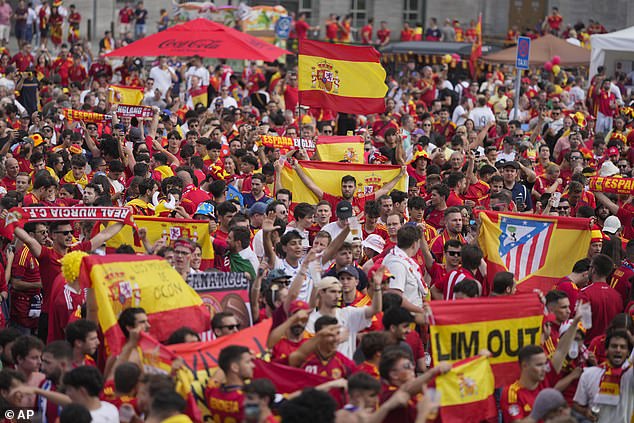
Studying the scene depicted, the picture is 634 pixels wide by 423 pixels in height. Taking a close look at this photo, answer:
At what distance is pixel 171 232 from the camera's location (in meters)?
11.2

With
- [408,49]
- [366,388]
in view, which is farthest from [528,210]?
[408,49]

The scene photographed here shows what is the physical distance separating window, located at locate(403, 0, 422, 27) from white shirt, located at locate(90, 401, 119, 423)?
136 feet

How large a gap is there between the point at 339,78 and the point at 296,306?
26.2 ft

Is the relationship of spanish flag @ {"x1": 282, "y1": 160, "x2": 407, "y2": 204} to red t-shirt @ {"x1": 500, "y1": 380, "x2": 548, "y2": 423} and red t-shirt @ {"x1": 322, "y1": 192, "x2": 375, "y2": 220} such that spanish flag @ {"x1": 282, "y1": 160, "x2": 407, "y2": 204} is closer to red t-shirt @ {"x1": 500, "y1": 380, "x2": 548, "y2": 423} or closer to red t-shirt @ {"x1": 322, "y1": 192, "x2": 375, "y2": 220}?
red t-shirt @ {"x1": 322, "y1": 192, "x2": 375, "y2": 220}

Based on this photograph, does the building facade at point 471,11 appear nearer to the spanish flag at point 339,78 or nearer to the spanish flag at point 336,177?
the spanish flag at point 339,78

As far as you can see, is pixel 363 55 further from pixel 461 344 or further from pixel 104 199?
pixel 461 344

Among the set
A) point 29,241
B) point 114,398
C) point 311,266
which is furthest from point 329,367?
point 29,241

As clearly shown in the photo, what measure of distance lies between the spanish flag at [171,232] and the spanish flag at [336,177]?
3.05 metres

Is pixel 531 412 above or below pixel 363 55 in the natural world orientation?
below

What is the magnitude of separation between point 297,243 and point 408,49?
2841 cm

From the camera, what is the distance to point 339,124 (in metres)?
22.3

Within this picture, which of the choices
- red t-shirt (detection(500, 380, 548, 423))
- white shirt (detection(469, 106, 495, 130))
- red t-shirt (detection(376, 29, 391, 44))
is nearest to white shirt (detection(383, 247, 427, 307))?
red t-shirt (detection(500, 380, 548, 423))

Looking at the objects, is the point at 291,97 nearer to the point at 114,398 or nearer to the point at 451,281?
the point at 451,281

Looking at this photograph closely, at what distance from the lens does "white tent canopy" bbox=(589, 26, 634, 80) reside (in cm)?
2789
